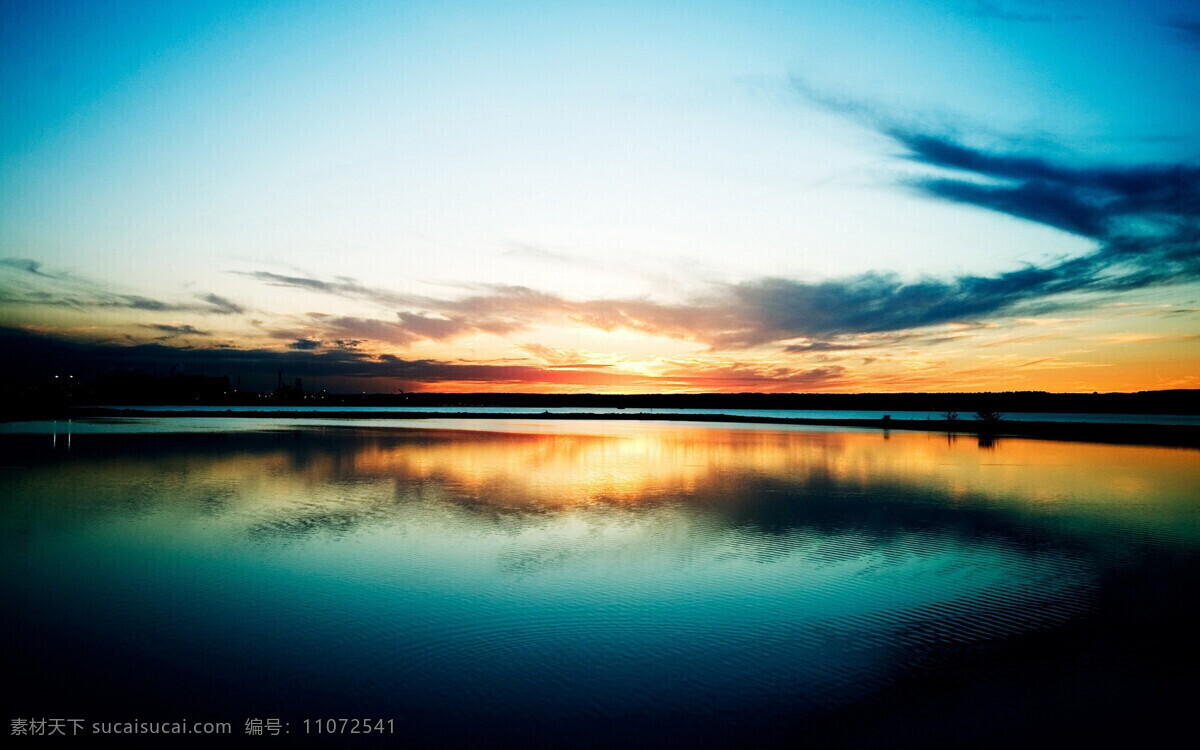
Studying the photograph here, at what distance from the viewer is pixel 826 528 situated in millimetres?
14555

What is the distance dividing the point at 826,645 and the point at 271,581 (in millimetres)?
7478

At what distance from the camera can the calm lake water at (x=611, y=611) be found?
6.32 m

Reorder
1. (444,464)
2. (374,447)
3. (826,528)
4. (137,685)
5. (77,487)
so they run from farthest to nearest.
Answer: (374,447) < (444,464) < (77,487) < (826,528) < (137,685)

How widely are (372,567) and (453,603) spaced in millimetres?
2417

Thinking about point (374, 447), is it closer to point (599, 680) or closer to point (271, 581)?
point (271, 581)

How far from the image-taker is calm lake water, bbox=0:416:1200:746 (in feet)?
20.7

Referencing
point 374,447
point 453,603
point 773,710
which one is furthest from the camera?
point 374,447

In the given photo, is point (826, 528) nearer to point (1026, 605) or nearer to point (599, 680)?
point (1026, 605)

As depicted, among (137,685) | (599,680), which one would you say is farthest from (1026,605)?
(137,685)

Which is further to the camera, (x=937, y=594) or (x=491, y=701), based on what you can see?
(x=937, y=594)

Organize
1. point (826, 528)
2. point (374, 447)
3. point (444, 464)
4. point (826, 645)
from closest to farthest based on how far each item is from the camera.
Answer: point (826, 645) < point (826, 528) < point (444, 464) < point (374, 447)

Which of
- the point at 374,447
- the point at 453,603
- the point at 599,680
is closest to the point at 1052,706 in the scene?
the point at 599,680

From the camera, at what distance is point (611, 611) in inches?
355

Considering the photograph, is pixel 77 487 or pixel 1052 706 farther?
pixel 77 487
